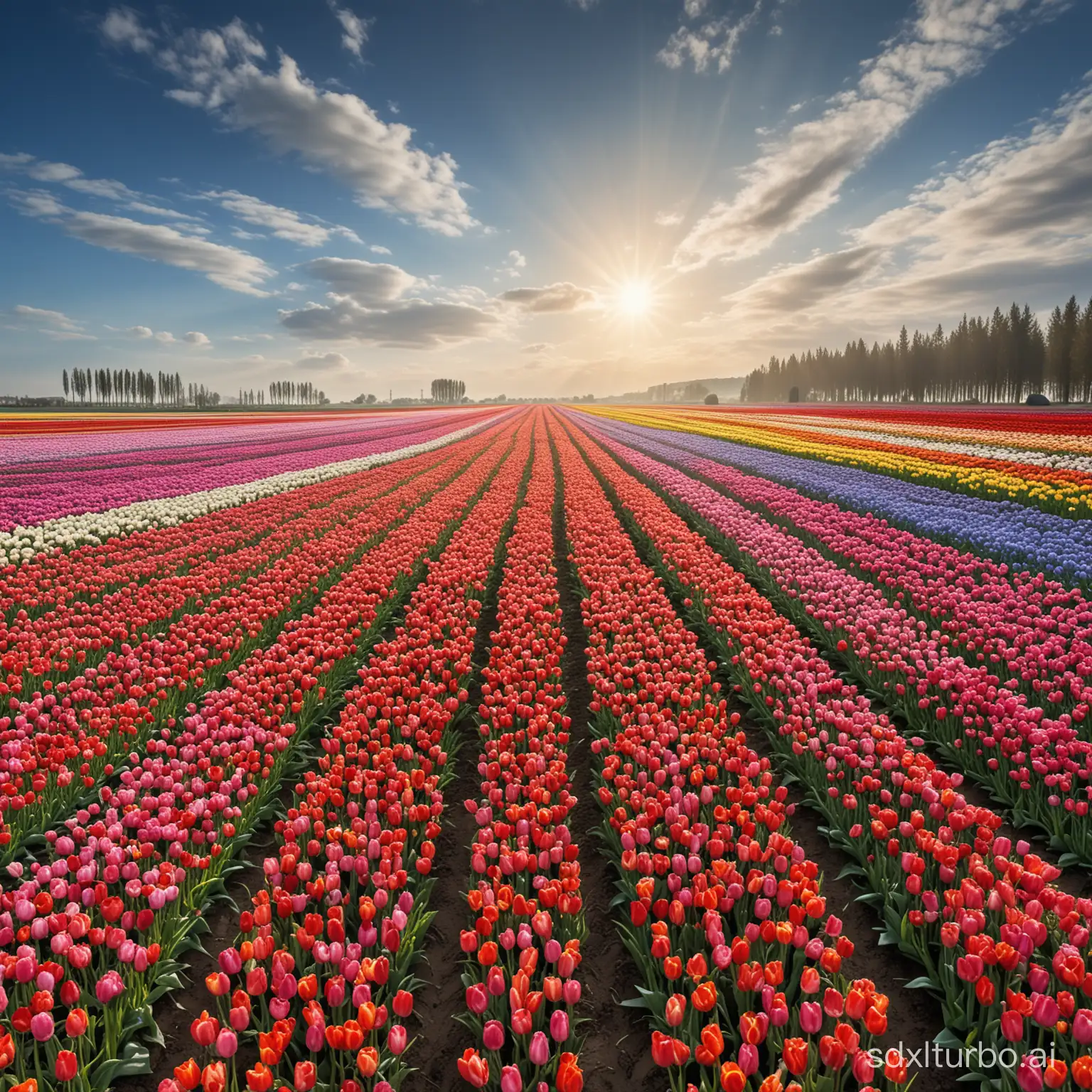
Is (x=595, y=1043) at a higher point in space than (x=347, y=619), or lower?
lower

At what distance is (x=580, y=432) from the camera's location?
40250 millimetres

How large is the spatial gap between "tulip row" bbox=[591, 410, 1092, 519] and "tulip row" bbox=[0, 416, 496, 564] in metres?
18.3

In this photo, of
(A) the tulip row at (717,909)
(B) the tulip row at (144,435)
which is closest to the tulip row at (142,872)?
(A) the tulip row at (717,909)

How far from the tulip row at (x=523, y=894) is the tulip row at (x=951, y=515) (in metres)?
7.56

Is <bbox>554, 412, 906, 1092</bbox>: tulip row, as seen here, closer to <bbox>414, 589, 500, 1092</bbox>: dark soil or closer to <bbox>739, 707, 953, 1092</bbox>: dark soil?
<bbox>739, 707, 953, 1092</bbox>: dark soil

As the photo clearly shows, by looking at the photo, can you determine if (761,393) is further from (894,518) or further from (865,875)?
(865,875)

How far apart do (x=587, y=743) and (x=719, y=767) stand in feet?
Answer: 4.89

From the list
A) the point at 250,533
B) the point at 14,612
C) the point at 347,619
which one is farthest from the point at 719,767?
the point at 250,533

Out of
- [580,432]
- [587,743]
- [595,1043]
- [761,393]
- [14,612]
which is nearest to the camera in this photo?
[595,1043]

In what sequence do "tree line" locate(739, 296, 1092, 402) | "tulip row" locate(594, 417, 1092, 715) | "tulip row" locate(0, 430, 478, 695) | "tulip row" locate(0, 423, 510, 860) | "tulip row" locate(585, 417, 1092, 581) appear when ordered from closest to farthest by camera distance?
"tulip row" locate(0, 423, 510, 860) < "tulip row" locate(594, 417, 1092, 715) < "tulip row" locate(0, 430, 478, 695) < "tulip row" locate(585, 417, 1092, 581) < "tree line" locate(739, 296, 1092, 402)

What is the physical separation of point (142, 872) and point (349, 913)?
140 centimetres

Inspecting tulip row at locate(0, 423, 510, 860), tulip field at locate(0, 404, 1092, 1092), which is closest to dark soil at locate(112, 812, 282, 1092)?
tulip field at locate(0, 404, 1092, 1092)

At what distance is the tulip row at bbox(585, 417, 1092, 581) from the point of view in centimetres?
923

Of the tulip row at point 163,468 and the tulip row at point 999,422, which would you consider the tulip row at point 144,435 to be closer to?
the tulip row at point 163,468
